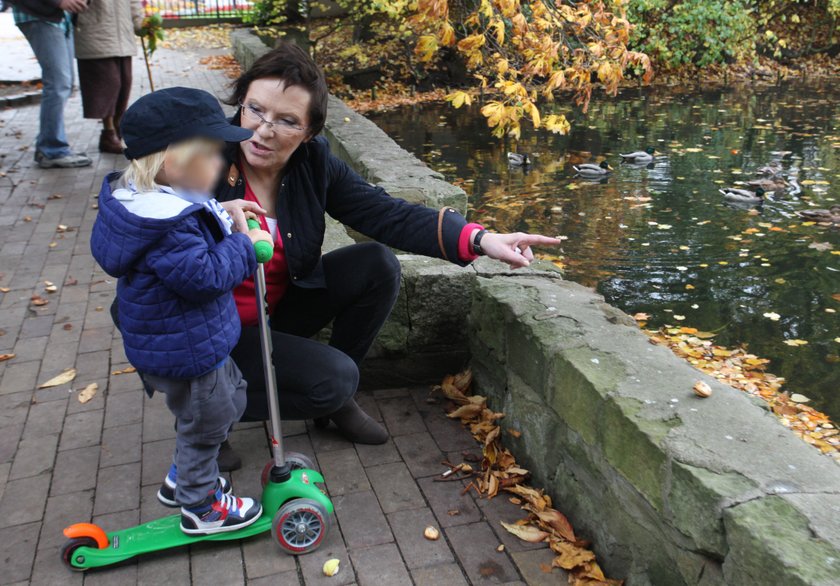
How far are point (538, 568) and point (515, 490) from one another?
1.45 feet

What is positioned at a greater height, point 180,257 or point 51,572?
point 180,257

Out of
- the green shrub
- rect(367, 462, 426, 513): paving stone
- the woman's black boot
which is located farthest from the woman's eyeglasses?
the green shrub

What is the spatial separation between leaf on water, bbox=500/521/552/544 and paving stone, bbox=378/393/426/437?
765 millimetres

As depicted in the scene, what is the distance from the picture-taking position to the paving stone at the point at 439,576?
2.62 metres

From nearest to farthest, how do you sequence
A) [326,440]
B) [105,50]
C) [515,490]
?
[515,490], [326,440], [105,50]

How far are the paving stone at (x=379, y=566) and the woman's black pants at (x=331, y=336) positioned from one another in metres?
0.56

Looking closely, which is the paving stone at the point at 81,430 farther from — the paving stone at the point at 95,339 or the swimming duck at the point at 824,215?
the swimming duck at the point at 824,215

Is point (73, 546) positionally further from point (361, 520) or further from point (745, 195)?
point (745, 195)

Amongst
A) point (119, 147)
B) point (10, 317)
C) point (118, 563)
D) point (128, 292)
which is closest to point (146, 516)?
point (118, 563)

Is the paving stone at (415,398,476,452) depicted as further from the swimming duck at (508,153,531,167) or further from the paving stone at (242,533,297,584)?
the swimming duck at (508,153,531,167)

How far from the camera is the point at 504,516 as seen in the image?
2953 millimetres

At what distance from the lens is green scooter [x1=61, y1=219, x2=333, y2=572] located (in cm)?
259

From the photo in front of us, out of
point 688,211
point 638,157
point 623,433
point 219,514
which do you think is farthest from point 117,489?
point 638,157

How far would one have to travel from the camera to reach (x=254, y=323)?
10.1 feet
